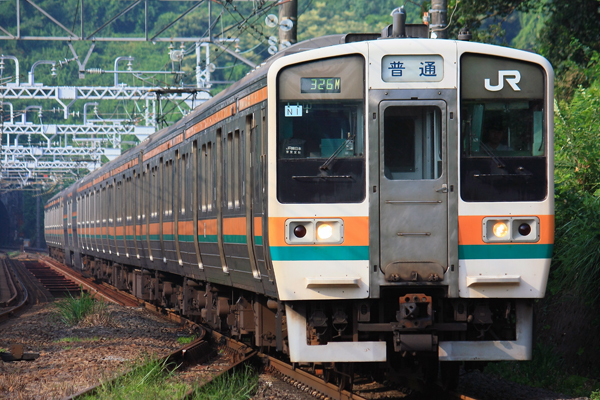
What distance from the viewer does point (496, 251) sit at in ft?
21.8

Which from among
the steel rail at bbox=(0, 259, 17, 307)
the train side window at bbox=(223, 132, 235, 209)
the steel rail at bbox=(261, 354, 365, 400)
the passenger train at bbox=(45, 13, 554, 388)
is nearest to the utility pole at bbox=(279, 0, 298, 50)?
the train side window at bbox=(223, 132, 235, 209)

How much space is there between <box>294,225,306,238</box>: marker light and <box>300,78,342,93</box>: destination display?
43.2 inches

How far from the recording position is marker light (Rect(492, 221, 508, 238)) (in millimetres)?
6676

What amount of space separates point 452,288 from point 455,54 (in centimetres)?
187

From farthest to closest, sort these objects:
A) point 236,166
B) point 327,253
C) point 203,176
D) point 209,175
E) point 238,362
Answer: point 203,176 < point 209,175 < point 238,362 < point 236,166 < point 327,253

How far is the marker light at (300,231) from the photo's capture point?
6.64m

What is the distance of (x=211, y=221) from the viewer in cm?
980

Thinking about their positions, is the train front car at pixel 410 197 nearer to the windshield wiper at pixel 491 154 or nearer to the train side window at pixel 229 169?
the windshield wiper at pixel 491 154

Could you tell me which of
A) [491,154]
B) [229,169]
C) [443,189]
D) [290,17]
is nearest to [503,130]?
[491,154]

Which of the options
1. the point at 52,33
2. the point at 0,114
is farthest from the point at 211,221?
the point at 52,33

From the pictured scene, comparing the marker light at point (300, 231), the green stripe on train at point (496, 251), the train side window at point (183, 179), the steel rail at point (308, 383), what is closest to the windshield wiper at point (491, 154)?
the green stripe on train at point (496, 251)

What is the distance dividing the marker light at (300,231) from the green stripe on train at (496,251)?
4.03 feet

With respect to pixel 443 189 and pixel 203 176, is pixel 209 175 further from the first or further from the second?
pixel 443 189

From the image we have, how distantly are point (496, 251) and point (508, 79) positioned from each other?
1395mm
